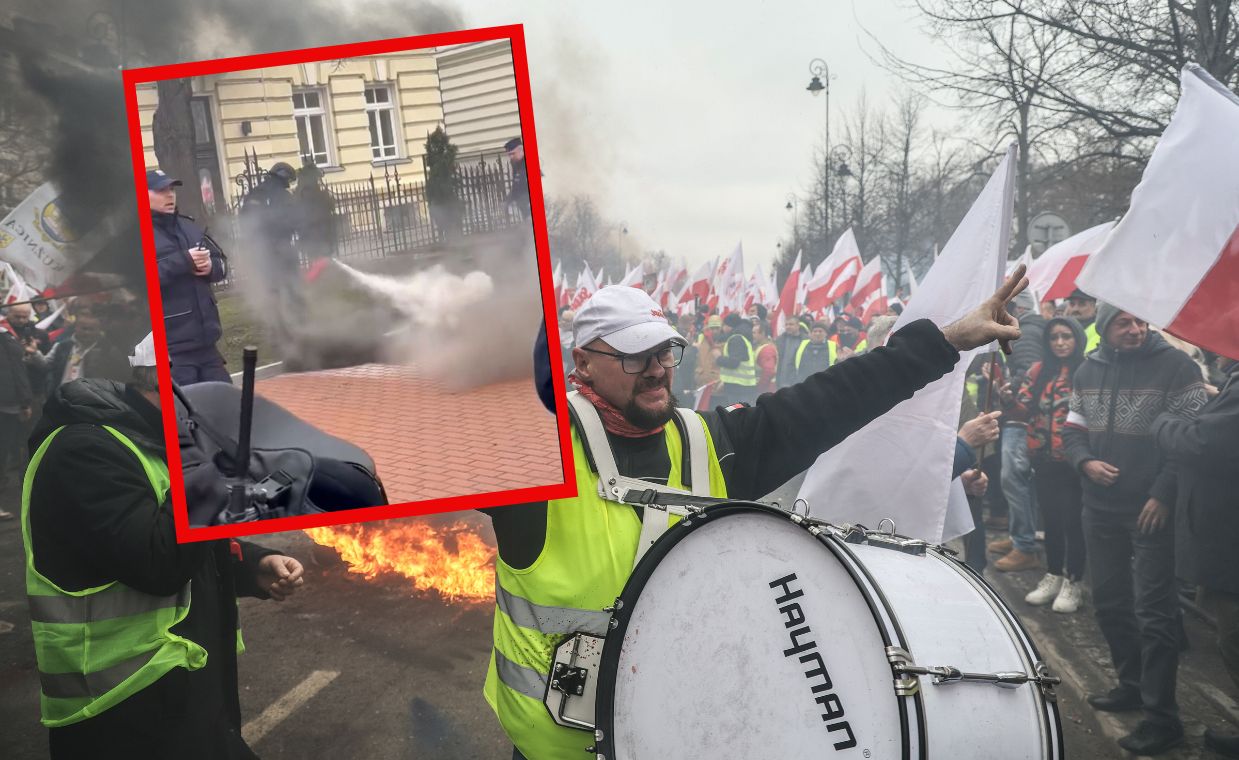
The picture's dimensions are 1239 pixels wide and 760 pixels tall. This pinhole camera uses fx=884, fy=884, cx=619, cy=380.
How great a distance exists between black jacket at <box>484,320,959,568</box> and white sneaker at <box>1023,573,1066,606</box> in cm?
430

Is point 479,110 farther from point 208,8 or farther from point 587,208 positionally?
point 587,208

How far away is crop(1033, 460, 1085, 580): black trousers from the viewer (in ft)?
19.8

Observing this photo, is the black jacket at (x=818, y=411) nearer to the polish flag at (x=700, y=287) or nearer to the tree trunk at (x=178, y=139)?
the tree trunk at (x=178, y=139)

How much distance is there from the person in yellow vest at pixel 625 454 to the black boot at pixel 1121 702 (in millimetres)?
3146

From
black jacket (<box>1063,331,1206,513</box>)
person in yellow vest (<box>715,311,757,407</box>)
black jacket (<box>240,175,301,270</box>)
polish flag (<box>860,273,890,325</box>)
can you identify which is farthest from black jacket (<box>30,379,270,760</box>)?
polish flag (<box>860,273,890,325</box>)

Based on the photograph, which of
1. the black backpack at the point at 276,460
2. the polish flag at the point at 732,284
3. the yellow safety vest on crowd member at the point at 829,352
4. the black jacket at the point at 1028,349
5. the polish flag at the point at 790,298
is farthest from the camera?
the polish flag at the point at 732,284

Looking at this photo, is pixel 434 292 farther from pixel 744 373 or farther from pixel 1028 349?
pixel 744 373

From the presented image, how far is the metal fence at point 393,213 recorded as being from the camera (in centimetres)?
174

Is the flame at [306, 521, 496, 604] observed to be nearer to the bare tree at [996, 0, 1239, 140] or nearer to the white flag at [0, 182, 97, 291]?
the white flag at [0, 182, 97, 291]

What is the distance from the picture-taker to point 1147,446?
5016 millimetres

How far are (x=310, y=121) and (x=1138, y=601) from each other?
4.55m

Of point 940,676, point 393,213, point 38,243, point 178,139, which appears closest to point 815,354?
point 38,243

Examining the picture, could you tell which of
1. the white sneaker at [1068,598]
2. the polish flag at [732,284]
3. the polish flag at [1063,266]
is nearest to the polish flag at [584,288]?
the polish flag at [732,284]

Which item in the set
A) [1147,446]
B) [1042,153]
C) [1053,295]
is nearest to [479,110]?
[1147,446]
